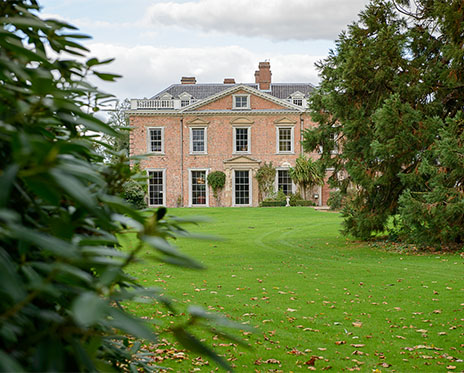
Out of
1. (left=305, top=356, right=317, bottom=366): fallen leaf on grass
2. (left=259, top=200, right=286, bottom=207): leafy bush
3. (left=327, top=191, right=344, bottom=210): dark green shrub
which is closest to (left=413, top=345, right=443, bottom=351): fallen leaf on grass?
(left=305, top=356, right=317, bottom=366): fallen leaf on grass

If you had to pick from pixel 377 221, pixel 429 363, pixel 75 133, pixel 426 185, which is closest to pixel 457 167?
pixel 426 185

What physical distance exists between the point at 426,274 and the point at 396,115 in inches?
158

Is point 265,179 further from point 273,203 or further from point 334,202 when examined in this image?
point 334,202

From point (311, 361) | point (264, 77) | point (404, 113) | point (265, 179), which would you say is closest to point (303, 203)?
point (265, 179)

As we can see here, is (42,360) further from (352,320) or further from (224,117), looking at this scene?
(224,117)

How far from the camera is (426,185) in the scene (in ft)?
37.0

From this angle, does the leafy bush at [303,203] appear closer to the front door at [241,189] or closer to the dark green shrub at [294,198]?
the dark green shrub at [294,198]

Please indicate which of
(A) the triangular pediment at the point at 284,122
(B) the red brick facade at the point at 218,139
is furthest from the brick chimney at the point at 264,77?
(A) the triangular pediment at the point at 284,122

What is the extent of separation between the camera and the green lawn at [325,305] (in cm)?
442

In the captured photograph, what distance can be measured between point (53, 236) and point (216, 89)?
3419 centimetres

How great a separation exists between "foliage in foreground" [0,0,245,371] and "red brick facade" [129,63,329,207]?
97.5 ft

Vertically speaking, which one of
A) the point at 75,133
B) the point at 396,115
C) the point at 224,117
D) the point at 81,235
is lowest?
the point at 81,235

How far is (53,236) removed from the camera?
3.56 feet

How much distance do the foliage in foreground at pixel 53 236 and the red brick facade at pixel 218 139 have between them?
29706mm
